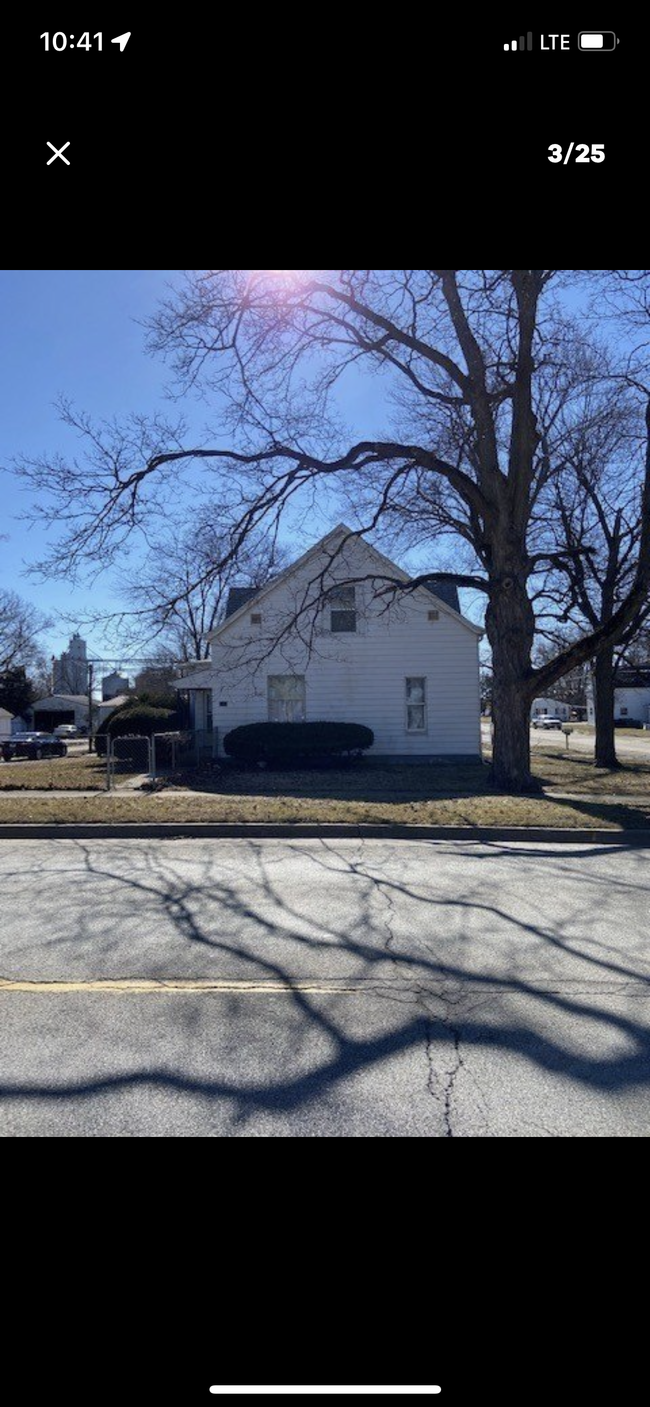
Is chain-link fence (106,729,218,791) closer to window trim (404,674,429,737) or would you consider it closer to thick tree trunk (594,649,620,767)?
window trim (404,674,429,737)

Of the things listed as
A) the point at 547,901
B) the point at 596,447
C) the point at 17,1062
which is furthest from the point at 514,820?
the point at 596,447

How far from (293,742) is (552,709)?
70.7 meters

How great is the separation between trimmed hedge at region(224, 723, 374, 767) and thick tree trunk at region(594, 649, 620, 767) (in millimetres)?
7417

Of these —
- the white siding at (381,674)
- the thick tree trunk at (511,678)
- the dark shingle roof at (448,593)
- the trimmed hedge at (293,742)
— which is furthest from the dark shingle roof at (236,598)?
the thick tree trunk at (511,678)

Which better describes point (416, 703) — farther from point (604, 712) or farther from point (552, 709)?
point (552, 709)

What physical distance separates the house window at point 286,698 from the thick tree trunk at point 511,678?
29.7 feet

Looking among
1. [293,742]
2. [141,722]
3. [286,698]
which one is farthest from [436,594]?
[141,722]

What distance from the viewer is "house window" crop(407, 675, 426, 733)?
2322cm

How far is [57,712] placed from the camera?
220 feet

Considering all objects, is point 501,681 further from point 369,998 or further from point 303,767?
point 369,998

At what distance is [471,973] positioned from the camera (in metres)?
4.58

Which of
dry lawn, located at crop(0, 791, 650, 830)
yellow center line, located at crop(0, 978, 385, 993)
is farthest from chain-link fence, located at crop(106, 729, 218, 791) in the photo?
yellow center line, located at crop(0, 978, 385, 993)
